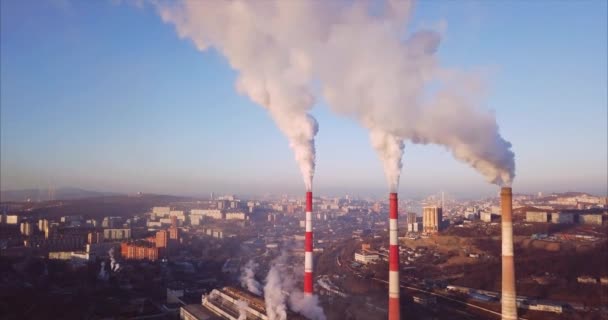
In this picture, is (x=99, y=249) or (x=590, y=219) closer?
(x=590, y=219)

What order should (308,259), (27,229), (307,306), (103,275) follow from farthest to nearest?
(27,229)
(103,275)
(308,259)
(307,306)

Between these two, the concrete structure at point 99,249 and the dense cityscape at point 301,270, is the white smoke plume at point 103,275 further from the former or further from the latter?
the concrete structure at point 99,249

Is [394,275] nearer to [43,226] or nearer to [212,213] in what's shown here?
[43,226]

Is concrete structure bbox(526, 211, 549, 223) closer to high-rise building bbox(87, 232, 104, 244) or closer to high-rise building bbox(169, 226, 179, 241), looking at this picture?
high-rise building bbox(169, 226, 179, 241)

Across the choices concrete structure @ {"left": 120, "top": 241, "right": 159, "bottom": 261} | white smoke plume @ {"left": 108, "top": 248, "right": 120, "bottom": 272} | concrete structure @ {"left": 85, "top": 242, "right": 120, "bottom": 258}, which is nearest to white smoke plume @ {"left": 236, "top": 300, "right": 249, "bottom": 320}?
white smoke plume @ {"left": 108, "top": 248, "right": 120, "bottom": 272}

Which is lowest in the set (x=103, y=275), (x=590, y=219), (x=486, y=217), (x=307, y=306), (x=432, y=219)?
(x=103, y=275)

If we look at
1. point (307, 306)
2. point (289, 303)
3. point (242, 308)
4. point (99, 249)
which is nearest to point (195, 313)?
point (242, 308)

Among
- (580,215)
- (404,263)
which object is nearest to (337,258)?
(404,263)
